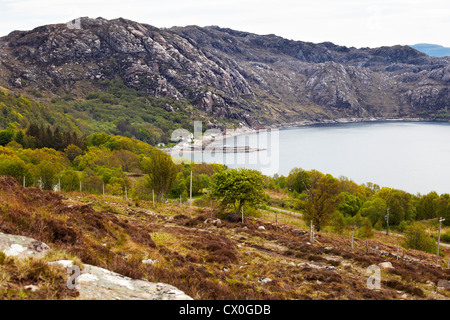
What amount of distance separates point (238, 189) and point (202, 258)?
1768cm

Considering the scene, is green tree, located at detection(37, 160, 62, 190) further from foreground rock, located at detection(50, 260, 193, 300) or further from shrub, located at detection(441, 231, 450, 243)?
shrub, located at detection(441, 231, 450, 243)

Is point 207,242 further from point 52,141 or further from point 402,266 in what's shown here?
point 52,141

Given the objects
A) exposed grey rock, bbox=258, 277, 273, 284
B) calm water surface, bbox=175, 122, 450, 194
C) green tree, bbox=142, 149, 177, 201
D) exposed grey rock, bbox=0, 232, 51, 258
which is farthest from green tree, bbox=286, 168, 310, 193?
exposed grey rock, bbox=0, 232, 51, 258

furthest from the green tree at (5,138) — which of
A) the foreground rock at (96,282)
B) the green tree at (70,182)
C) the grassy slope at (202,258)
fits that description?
the foreground rock at (96,282)

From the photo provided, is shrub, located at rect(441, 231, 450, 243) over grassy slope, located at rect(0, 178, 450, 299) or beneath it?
beneath

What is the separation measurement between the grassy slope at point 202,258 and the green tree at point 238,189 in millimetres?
9783

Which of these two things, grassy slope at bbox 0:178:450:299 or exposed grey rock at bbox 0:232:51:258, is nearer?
exposed grey rock at bbox 0:232:51:258

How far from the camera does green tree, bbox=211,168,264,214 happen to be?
33156 mm

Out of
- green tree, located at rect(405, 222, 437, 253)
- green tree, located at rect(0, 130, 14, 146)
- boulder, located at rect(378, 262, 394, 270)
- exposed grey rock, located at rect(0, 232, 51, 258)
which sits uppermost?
green tree, located at rect(0, 130, 14, 146)

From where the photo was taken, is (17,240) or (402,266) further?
(402,266)

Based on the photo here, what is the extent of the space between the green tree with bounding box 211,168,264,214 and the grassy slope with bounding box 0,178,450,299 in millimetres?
9783
